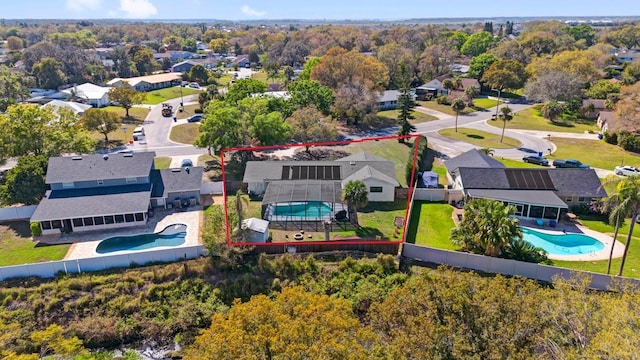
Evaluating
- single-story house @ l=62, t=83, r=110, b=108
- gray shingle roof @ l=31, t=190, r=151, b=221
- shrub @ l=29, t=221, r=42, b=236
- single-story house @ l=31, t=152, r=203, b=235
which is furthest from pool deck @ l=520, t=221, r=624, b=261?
single-story house @ l=62, t=83, r=110, b=108

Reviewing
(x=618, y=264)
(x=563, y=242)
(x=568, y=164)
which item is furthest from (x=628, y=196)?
(x=568, y=164)

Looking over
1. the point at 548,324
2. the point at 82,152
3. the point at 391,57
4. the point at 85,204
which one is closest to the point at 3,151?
the point at 82,152

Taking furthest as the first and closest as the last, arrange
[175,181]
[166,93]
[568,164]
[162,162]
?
[166,93]
[162,162]
[568,164]
[175,181]

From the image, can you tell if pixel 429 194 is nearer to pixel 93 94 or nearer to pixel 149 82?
pixel 93 94

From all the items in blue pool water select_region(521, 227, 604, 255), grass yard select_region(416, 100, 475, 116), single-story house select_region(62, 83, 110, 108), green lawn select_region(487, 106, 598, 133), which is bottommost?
blue pool water select_region(521, 227, 604, 255)

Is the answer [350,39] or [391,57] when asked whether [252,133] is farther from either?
[350,39]

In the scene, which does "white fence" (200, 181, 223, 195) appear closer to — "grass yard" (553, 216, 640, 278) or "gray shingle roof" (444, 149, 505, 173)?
"gray shingle roof" (444, 149, 505, 173)

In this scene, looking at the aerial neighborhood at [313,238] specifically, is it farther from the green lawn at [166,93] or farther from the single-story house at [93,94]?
the green lawn at [166,93]
